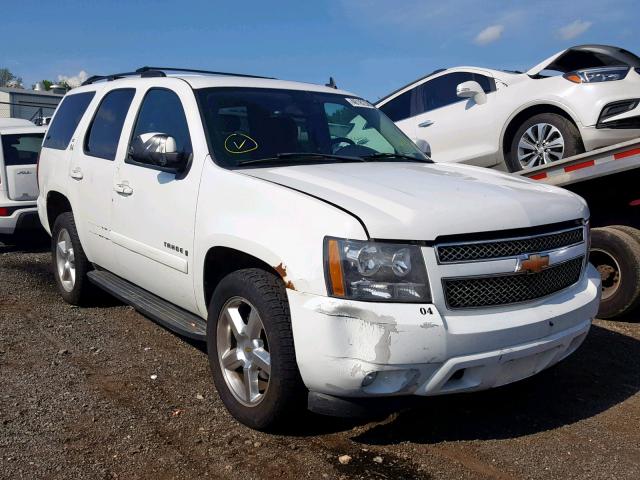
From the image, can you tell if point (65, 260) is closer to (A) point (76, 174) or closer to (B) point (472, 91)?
(A) point (76, 174)

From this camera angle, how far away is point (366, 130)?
16.0ft

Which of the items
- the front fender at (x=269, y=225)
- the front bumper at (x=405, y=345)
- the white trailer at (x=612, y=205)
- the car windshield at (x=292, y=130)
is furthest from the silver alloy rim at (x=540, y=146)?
the front fender at (x=269, y=225)

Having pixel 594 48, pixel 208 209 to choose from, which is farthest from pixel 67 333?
pixel 594 48

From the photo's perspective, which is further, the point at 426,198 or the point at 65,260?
the point at 65,260

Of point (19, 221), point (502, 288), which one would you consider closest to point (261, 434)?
point (502, 288)

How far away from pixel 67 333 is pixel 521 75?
204 inches

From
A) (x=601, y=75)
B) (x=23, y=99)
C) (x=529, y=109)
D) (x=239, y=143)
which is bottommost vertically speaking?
(x=239, y=143)

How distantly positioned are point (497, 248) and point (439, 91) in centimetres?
539

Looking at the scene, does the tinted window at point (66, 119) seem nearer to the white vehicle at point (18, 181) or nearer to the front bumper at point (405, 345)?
the white vehicle at point (18, 181)

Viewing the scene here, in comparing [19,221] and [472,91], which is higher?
[472,91]

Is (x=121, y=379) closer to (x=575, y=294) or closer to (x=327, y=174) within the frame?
(x=327, y=174)

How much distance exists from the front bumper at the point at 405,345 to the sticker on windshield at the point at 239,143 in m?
1.24

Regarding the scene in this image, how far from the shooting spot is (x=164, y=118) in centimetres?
452

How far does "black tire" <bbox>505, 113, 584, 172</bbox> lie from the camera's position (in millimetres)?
6441
